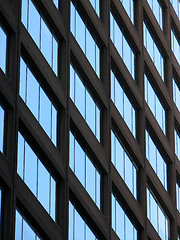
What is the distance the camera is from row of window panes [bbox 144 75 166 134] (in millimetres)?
57375

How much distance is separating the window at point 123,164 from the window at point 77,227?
5.38 metres

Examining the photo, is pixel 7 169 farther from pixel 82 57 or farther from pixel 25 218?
pixel 82 57

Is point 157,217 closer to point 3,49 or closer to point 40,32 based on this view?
point 40,32

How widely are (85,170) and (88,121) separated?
2694 mm

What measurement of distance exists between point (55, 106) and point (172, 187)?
624 inches

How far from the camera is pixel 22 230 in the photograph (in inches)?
1553

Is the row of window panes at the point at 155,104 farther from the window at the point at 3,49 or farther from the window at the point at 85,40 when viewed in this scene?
the window at the point at 3,49

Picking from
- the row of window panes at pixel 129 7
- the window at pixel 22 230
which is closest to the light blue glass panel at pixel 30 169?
the window at pixel 22 230

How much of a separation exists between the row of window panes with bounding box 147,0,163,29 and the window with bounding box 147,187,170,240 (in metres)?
12.2

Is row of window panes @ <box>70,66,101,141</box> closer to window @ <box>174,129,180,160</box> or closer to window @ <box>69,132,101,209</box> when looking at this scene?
window @ <box>69,132,101,209</box>

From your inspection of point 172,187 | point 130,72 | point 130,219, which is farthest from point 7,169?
point 172,187

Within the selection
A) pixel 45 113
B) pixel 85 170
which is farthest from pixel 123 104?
pixel 45 113

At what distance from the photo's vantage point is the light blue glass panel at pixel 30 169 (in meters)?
40.4

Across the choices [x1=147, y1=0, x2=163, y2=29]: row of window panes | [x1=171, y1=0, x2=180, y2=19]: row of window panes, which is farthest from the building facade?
[x1=171, y1=0, x2=180, y2=19]: row of window panes
